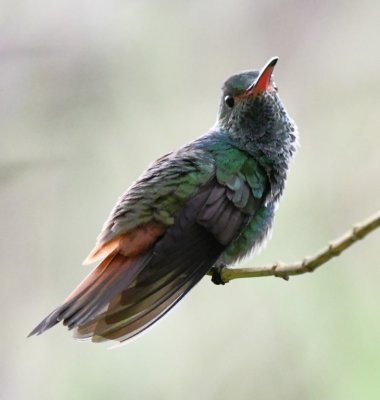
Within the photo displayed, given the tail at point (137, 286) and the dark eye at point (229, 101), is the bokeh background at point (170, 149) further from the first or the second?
the tail at point (137, 286)

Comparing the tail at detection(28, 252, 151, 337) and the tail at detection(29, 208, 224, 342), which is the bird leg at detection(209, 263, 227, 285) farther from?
the tail at detection(28, 252, 151, 337)

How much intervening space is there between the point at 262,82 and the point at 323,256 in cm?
155

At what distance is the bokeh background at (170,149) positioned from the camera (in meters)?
4.08

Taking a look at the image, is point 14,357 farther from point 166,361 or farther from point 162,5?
point 162,5

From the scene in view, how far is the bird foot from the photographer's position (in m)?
2.92

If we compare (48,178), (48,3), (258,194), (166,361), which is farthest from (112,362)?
(48,3)

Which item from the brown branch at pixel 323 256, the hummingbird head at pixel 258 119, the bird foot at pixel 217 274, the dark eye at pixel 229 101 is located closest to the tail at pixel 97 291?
the bird foot at pixel 217 274

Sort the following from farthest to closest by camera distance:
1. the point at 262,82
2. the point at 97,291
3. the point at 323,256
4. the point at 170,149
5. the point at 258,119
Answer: the point at 170,149 → the point at 258,119 → the point at 262,82 → the point at 97,291 → the point at 323,256

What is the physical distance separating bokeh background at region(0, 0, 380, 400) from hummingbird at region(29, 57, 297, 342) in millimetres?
1005

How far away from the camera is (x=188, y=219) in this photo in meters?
2.92

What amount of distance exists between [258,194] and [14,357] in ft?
6.51

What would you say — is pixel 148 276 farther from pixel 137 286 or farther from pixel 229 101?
pixel 229 101

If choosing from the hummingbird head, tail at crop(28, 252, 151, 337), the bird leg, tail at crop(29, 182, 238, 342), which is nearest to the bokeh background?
the hummingbird head

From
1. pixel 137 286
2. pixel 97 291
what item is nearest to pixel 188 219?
pixel 137 286
